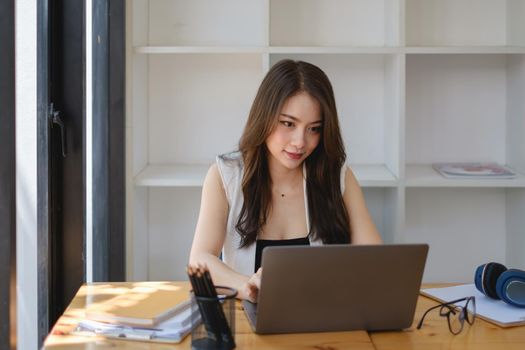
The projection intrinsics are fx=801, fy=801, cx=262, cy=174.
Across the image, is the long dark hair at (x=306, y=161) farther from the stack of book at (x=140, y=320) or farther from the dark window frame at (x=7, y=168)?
the dark window frame at (x=7, y=168)

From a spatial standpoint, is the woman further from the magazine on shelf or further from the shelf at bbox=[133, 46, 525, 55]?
the magazine on shelf

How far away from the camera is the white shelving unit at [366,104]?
3.49 metres

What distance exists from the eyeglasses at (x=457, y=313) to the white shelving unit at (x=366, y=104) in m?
1.56

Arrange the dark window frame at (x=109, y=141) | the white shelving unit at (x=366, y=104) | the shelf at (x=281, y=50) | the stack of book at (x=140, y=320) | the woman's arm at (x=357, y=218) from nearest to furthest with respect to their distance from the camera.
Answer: the stack of book at (x=140, y=320) < the woman's arm at (x=357, y=218) < the dark window frame at (x=109, y=141) < the shelf at (x=281, y=50) < the white shelving unit at (x=366, y=104)

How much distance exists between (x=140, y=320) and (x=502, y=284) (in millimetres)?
840

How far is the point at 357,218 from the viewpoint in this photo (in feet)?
8.19

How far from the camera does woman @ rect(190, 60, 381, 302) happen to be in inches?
92.8

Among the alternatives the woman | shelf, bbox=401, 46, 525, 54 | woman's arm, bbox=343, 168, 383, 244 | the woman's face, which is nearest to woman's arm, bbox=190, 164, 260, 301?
the woman

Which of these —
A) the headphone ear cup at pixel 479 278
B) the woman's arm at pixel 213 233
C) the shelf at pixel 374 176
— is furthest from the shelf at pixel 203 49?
the headphone ear cup at pixel 479 278

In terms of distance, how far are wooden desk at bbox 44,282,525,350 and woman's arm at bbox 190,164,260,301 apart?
33 cm

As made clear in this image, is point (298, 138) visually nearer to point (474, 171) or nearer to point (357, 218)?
point (357, 218)

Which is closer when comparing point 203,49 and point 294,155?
point 294,155

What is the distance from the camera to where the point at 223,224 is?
2439 mm

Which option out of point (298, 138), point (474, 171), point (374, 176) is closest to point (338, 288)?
point (298, 138)
